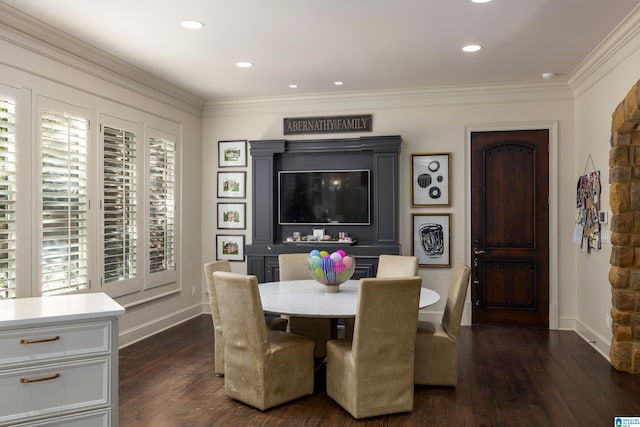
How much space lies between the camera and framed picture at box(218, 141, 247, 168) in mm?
6199

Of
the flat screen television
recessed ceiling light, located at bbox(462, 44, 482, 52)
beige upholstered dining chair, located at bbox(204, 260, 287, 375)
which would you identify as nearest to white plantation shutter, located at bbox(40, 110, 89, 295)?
beige upholstered dining chair, located at bbox(204, 260, 287, 375)

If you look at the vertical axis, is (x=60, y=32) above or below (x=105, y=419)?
above

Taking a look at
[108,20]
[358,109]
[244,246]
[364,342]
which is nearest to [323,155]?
[358,109]

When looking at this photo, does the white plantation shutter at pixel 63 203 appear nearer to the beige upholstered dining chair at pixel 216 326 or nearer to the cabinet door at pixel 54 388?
the beige upholstered dining chair at pixel 216 326

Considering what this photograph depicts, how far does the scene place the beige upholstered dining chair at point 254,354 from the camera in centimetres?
315

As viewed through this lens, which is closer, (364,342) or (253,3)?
(364,342)

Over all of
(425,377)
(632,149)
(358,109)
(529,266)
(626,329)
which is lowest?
(425,377)

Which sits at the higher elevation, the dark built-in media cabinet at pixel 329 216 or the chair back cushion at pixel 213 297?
the dark built-in media cabinet at pixel 329 216

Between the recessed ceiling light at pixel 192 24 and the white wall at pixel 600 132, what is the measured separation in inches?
124

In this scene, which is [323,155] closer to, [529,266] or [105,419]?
[529,266]

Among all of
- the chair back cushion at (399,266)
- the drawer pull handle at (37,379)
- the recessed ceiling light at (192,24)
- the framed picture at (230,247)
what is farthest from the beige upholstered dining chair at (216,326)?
the framed picture at (230,247)

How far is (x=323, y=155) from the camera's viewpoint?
5969 millimetres

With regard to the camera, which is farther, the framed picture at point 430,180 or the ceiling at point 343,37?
the framed picture at point 430,180

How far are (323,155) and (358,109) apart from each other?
689mm
